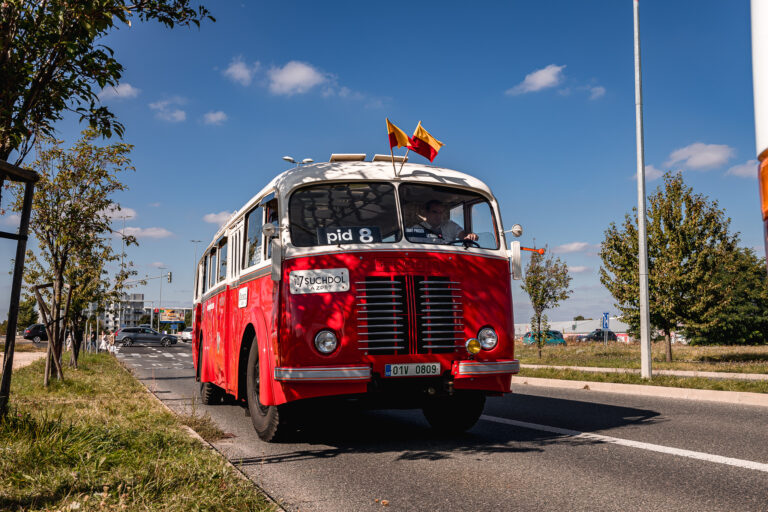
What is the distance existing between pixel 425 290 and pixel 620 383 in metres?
9.20

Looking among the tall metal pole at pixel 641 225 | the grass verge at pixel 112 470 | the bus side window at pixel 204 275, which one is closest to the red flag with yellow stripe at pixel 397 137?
the grass verge at pixel 112 470

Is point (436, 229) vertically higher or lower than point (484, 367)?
higher

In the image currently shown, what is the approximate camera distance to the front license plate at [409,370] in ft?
22.1

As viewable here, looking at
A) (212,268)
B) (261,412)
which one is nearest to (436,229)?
(261,412)

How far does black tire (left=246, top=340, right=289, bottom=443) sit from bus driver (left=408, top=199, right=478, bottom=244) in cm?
217

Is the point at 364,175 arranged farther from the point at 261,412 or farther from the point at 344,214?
the point at 261,412

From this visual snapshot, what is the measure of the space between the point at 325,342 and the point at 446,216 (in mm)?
2087

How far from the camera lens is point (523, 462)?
6.17 meters

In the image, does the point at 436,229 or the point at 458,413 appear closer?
the point at 436,229

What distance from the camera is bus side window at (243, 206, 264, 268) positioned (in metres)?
8.12

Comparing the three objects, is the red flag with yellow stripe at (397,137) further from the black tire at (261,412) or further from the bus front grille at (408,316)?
the black tire at (261,412)

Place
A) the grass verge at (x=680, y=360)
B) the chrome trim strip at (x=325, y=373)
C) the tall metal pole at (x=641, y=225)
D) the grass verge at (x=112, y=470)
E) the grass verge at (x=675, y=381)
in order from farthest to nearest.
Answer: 1. the grass verge at (x=680, y=360)
2. the tall metal pole at (x=641, y=225)
3. the grass verge at (x=675, y=381)
4. the chrome trim strip at (x=325, y=373)
5. the grass verge at (x=112, y=470)

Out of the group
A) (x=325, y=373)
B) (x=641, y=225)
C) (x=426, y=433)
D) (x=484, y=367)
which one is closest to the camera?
(x=325, y=373)

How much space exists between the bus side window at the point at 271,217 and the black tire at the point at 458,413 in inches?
97.8
